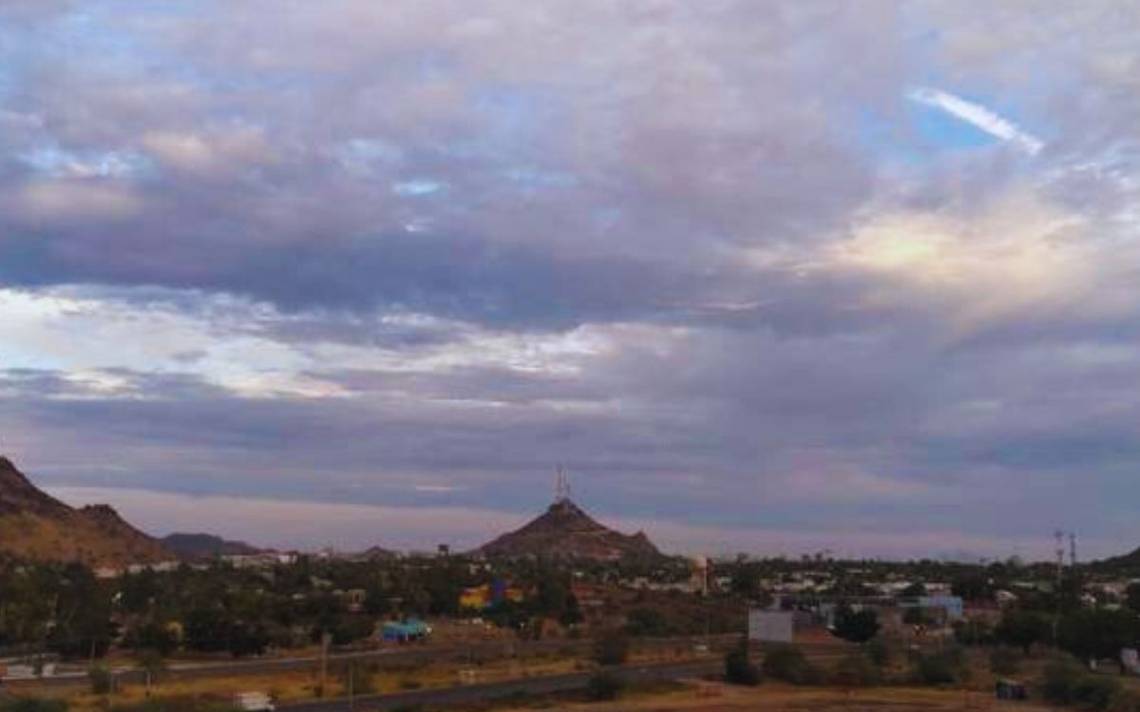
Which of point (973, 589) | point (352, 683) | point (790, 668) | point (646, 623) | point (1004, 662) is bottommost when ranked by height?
point (352, 683)

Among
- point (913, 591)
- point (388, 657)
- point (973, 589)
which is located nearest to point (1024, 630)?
point (388, 657)

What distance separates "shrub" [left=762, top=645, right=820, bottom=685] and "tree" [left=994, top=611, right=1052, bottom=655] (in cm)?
2721

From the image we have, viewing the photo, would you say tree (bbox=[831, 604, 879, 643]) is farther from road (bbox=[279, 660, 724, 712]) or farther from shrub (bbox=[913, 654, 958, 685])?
shrub (bbox=[913, 654, 958, 685])

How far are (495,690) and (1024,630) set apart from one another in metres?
56.5

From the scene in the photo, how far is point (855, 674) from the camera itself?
92.9 m

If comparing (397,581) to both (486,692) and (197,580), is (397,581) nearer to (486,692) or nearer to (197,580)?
(197,580)

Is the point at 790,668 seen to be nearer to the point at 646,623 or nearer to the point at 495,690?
the point at 495,690

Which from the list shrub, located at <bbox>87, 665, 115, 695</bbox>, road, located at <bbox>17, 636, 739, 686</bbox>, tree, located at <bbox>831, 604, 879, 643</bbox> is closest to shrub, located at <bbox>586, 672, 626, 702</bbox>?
road, located at <bbox>17, 636, 739, 686</bbox>

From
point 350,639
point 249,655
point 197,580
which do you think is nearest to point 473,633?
point 350,639

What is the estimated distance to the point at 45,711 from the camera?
183 feet

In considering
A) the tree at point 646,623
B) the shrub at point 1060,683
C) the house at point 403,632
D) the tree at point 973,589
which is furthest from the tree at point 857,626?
the tree at point 973,589

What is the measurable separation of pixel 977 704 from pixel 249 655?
166ft

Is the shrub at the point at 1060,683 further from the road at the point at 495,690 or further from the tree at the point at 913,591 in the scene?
the tree at the point at 913,591

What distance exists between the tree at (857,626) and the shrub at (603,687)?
52.0 meters
